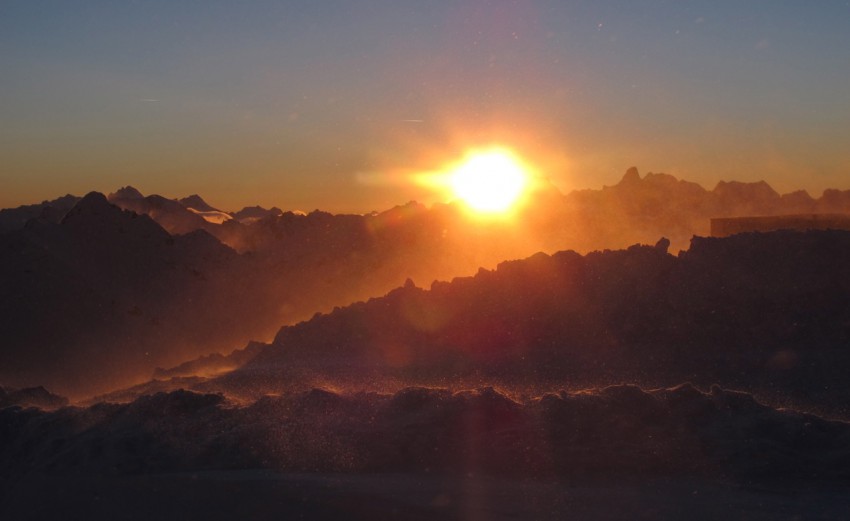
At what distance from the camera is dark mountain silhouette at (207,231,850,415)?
1123cm

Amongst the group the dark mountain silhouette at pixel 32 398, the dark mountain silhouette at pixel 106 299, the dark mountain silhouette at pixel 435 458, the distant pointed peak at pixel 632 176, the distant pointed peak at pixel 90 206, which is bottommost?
the dark mountain silhouette at pixel 435 458

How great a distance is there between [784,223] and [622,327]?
10.1m

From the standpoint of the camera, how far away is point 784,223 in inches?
797

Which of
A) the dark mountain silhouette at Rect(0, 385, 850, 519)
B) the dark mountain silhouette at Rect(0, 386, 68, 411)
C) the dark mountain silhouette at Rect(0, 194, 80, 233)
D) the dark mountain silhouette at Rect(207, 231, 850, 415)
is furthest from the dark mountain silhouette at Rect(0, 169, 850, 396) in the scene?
the dark mountain silhouette at Rect(0, 385, 850, 519)

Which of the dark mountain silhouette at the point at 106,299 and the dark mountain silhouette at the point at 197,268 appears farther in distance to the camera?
the dark mountain silhouette at the point at 197,268

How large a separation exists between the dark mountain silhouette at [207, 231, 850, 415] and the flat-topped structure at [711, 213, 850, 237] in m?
6.16

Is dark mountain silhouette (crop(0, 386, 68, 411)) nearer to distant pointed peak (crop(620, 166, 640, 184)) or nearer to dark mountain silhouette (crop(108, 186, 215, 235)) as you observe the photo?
dark mountain silhouette (crop(108, 186, 215, 235))

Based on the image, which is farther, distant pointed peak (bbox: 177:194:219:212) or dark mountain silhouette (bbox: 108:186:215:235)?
distant pointed peak (bbox: 177:194:219:212)

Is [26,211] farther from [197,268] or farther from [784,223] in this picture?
[784,223]

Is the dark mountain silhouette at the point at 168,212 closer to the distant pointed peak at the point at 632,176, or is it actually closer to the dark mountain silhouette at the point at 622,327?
the dark mountain silhouette at the point at 622,327

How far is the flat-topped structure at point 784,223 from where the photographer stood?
19.4 m

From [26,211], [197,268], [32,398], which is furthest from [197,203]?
[32,398]

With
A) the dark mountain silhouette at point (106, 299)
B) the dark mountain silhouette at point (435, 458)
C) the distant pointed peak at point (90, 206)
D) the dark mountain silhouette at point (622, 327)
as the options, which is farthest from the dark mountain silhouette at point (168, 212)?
the dark mountain silhouette at point (435, 458)

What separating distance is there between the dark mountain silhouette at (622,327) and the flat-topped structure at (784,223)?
243 inches
